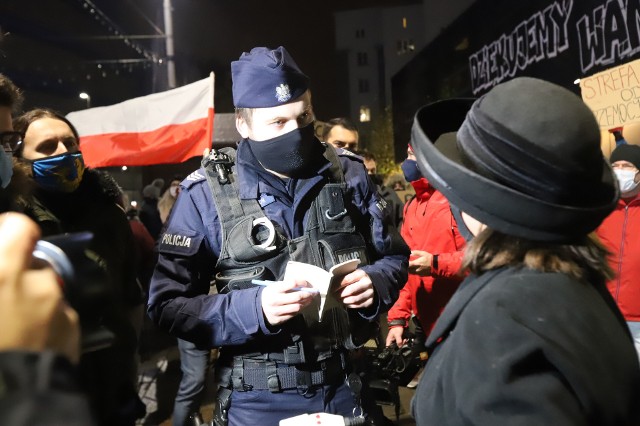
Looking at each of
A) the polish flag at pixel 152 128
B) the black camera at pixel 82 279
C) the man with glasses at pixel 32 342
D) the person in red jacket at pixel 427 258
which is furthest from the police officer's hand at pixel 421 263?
the polish flag at pixel 152 128

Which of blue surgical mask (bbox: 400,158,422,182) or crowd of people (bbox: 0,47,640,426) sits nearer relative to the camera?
crowd of people (bbox: 0,47,640,426)

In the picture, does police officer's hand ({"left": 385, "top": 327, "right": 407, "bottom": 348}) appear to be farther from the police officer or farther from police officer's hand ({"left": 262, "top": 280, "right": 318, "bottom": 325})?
police officer's hand ({"left": 262, "top": 280, "right": 318, "bottom": 325})

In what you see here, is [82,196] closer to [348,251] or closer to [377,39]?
[348,251]

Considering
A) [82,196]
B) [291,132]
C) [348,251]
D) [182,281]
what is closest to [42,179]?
[82,196]

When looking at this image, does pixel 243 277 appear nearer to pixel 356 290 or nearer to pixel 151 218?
pixel 356 290

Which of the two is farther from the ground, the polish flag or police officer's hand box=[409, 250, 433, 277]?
the polish flag

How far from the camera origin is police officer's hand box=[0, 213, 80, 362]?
2.36ft

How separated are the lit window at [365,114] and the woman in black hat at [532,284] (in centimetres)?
7464

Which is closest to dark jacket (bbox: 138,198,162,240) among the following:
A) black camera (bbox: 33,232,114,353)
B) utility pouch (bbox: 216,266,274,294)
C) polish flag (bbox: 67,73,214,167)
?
polish flag (bbox: 67,73,214,167)

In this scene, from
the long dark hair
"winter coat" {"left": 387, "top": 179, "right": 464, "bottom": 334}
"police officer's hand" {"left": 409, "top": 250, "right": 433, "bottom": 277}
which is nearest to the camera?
the long dark hair

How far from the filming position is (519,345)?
122 cm

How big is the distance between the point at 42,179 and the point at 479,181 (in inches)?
90.7

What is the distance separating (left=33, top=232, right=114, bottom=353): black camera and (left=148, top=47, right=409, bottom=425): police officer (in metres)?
1.13

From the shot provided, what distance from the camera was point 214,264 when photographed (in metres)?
2.34
